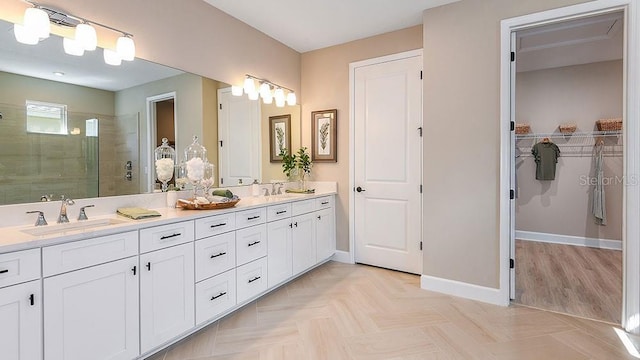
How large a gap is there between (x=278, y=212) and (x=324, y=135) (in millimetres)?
1374

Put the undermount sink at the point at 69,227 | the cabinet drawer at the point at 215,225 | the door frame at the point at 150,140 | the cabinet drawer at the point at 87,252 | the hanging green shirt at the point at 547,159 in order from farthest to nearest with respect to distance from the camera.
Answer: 1. the hanging green shirt at the point at 547,159
2. the door frame at the point at 150,140
3. the cabinet drawer at the point at 215,225
4. the undermount sink at the point at 69,227
5. the cabinet drawer at the point at 87,252

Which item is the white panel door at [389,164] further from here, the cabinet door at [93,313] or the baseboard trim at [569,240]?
the baseboard trim at [569,240]

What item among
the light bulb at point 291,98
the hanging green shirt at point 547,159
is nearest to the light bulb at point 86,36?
the light bulb at point 291,98

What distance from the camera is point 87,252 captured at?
5.03 feet

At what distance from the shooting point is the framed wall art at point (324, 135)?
12.3 ft

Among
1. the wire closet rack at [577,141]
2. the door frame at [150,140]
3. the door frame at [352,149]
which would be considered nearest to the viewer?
the door frame at [150,140]

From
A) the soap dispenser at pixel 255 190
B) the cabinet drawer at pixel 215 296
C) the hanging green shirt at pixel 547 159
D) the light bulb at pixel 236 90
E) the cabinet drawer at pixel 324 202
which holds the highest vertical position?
the light bulb at pixel 236 90

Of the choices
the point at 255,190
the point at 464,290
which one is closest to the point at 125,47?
the point at 255,190

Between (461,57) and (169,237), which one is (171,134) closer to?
(169,237)

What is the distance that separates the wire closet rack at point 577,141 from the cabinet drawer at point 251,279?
4.37 meters

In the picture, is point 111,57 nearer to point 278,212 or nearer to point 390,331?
point 278,212

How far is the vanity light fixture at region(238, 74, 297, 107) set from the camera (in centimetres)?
317

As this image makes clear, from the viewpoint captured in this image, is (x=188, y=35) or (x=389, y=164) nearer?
(x=188, y=35)

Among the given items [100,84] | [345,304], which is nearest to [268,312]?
[345,304]
